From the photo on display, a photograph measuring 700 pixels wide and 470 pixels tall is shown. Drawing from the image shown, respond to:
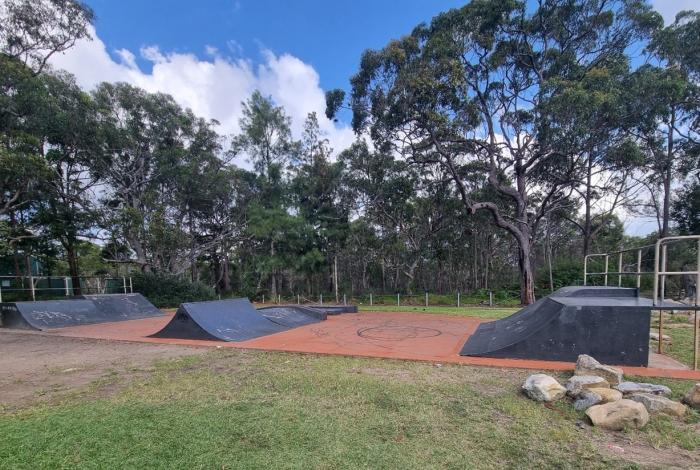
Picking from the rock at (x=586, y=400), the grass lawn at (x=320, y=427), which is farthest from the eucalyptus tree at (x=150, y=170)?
the rock at (x=586, y=400)

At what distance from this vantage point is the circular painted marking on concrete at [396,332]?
7562 millimetres

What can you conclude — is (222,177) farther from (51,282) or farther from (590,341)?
(590,341)

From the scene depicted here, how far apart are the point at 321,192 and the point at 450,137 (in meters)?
9.05

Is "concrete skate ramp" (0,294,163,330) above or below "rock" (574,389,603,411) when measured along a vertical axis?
below

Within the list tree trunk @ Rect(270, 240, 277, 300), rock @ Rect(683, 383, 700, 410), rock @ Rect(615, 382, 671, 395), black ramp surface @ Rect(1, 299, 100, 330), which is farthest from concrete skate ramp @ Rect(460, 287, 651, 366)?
tree trunk @ Rect(270, 240, 277, 300)

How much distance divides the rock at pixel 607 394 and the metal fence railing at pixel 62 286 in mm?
16687

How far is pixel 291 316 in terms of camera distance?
10.0m

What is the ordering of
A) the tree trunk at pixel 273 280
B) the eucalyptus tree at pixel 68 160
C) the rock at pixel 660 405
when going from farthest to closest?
the tree trunk at pixel 273 280 < the eucalyptus tree at pixel 68 160 < the rock at pixel 660 405

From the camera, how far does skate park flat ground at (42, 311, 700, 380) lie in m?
4.88

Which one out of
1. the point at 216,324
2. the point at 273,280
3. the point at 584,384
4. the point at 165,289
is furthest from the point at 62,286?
the point at 584,384

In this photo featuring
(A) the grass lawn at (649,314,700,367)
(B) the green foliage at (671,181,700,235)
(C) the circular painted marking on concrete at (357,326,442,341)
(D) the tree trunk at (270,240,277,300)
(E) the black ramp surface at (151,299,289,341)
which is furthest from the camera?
(D) the tree trunk at (270,240,277,300)

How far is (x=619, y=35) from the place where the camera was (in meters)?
14.5

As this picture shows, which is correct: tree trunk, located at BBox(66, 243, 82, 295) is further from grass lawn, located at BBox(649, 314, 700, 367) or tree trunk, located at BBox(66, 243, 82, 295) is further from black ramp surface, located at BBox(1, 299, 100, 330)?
grass lawn, located at BBox(649, 314, 700, 367)

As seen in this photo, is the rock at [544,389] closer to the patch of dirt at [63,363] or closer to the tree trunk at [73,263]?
the patch of dirt at [63,363]
